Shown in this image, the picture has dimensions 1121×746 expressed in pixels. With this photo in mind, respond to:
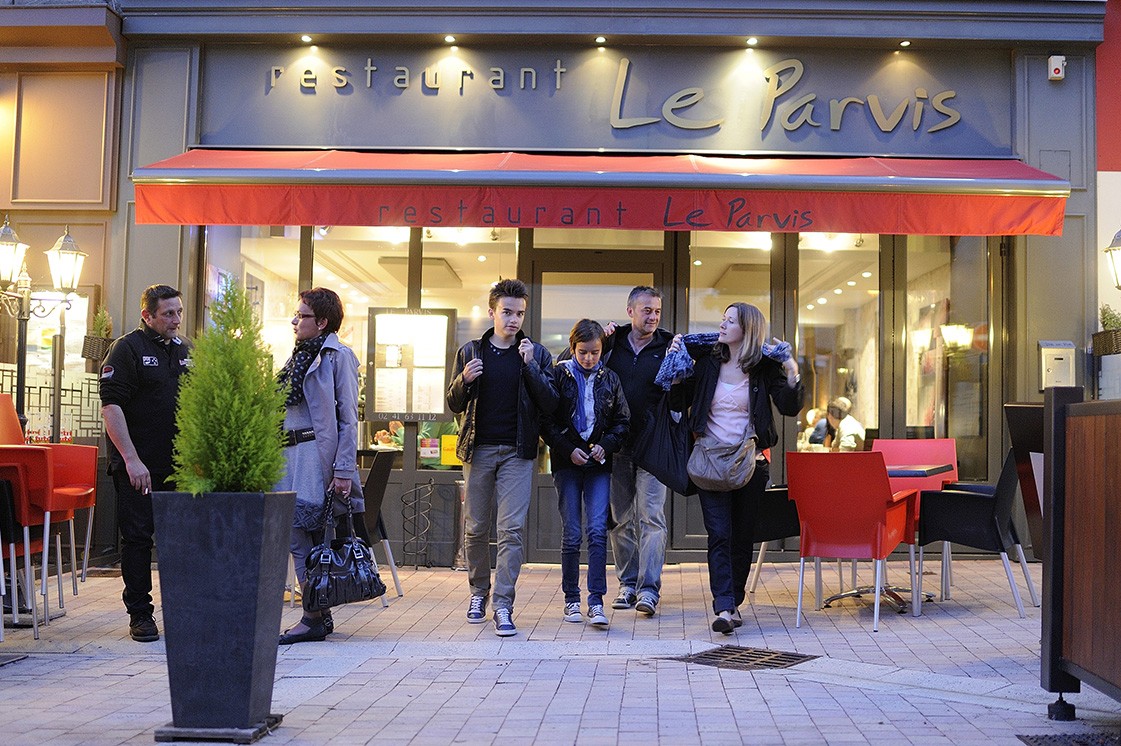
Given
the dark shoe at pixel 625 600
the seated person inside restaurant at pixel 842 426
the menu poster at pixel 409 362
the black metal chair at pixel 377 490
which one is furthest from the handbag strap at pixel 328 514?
the seated person inside restaurant at pixel 842 426

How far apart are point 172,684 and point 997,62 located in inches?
335

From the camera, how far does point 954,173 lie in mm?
9352

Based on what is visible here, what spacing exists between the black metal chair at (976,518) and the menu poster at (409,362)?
4183 mm

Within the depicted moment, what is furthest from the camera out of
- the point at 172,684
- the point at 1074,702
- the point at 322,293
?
the point at 322,293

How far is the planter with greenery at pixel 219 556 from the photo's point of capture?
4.30 m

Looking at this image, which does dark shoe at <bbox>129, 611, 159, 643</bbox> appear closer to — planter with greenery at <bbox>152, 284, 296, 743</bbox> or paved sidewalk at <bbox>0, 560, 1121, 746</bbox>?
paved sidewalk at <bbox>0, 560, 1121, 746</bbox>

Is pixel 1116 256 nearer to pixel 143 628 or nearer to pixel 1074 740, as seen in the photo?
pixel 1074 740

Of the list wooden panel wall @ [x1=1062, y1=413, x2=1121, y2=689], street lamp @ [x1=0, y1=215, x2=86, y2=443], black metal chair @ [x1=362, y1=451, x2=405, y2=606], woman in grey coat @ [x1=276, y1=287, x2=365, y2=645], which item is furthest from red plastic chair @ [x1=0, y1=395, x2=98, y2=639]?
wooden panel wall @ [x1=1062, y1=413, x2=1121, y2=689]

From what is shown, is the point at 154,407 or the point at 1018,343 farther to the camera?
the point at 1018,343

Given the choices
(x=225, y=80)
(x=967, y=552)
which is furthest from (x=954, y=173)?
(x=225, y=80)

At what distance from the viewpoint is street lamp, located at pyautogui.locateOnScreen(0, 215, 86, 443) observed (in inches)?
352

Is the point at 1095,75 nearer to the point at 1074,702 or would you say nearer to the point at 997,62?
the point at 997,62

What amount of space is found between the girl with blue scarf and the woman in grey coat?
1205mm

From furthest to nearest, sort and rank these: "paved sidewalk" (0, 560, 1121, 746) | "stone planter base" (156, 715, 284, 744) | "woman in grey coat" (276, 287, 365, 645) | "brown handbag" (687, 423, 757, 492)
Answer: "brown handbag" (687, 423, 757, 492), "woman in grey coat" (276, 287, 365, 645), "paved sidewalk" (0, 560, 1121, 746), "stone planter base" (156, 715, 284, 744)
